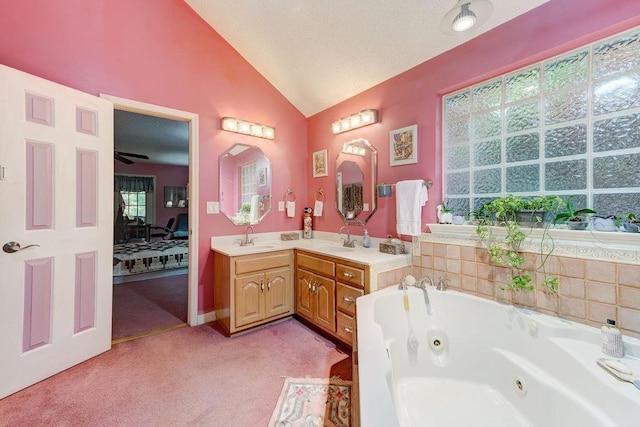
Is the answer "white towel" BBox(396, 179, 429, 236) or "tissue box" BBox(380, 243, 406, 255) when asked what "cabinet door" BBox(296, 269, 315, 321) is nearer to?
"tissue box" BBox(380, 243, 406, 255)

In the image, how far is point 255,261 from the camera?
8.20 ft

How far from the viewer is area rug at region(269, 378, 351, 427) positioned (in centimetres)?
146

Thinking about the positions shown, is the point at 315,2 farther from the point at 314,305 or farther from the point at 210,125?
the point at 314,305

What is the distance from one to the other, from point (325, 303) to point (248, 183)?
5.26 ft

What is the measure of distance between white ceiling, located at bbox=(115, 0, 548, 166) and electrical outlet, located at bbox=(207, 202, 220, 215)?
5.33 ft

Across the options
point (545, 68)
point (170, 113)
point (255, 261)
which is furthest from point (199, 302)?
point (545, 68)

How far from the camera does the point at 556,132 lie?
67.0 inches

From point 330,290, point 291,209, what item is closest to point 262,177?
point 291,209

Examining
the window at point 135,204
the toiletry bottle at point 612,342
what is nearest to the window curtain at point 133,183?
the window at point 135,204

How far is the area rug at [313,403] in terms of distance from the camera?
1.46 meters

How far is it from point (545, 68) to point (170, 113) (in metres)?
3.02

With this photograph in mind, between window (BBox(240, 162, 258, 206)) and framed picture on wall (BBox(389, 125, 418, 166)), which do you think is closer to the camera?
framed picture on wall (BBox(389, 125, 418, 166))

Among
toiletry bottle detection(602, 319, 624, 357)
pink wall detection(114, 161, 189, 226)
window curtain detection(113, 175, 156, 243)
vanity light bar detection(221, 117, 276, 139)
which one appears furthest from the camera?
pink wall detection(114, 161, 189, 226)

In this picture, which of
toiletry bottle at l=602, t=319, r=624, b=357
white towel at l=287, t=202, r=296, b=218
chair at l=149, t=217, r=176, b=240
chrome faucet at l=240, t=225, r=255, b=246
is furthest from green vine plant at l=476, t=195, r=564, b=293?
chair at l=149, t=217, r=176, b=240
